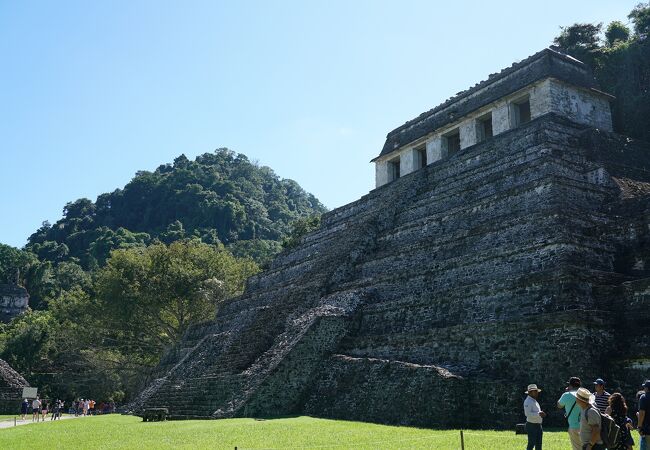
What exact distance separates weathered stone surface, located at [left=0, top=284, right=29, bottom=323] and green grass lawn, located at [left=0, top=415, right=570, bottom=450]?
51.8 meters

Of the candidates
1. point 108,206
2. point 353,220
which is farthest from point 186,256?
point 108,206

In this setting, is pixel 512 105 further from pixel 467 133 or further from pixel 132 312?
pixel 132 312

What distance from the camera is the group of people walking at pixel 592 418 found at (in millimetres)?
6637

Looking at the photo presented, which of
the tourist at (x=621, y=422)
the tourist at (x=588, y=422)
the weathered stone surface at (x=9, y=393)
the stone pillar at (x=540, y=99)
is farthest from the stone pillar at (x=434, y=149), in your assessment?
the weathered stone surface at (x=9, y=393)

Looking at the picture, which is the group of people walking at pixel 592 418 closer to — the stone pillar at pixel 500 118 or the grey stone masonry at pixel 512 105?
the grey stone masonry at pixel 512 105

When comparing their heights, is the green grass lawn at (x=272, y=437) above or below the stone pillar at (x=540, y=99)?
below

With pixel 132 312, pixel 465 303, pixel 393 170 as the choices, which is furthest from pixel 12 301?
pixel 465 303

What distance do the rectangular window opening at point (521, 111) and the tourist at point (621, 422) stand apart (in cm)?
1632

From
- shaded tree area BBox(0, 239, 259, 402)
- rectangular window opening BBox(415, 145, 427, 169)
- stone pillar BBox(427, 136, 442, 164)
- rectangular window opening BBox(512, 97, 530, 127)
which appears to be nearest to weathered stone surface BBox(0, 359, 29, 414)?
shaded tree area BBox(0, 239, 259, 402)

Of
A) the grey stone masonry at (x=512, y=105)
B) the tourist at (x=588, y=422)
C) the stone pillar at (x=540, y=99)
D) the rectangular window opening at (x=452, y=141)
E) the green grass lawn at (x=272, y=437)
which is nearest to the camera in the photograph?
the tourist at (x=588, y=422)

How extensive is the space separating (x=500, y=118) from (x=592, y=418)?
1739 cm

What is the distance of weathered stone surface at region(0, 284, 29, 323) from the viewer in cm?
6119

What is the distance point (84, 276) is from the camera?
6275 centimetres

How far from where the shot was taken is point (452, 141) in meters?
25.8
